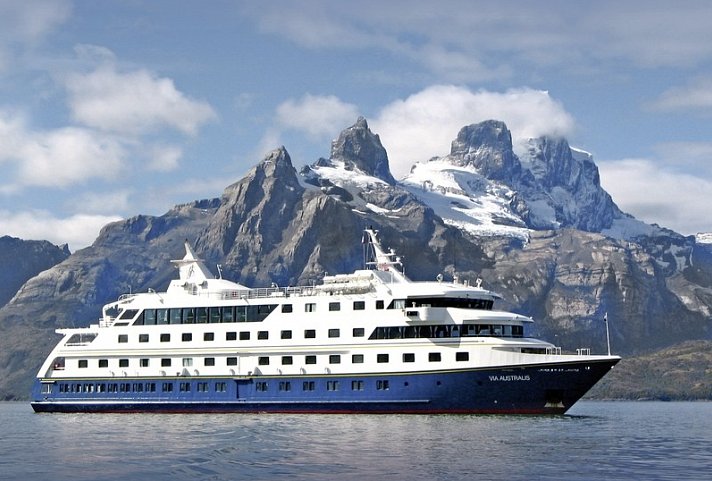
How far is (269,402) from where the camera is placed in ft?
222

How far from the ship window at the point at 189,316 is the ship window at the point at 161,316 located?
1.47m

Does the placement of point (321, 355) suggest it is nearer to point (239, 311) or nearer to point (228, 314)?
point (239, 311)

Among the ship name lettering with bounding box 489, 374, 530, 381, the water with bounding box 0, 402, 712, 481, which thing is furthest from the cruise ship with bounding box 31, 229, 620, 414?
the water with bounding box 0, 402, 712, 481

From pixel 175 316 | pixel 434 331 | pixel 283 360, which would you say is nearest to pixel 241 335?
pixel 283 360

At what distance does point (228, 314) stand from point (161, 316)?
524 centimetres

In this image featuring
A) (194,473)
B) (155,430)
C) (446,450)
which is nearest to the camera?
(194,473)

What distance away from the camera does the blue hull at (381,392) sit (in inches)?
2474

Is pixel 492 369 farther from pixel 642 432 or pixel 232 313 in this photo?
pixel 232 313

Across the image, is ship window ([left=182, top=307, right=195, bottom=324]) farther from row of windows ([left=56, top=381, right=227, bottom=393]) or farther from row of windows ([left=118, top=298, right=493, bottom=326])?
row of windows ([left=56, top=381, right=227, bottom=393])

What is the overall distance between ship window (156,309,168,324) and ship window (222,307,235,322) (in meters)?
4.53

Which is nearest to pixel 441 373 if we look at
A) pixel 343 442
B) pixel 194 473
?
pixel 343 442

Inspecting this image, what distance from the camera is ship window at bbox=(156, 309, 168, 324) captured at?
236ft

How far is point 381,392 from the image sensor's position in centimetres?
6431

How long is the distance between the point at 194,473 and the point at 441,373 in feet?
87.7
